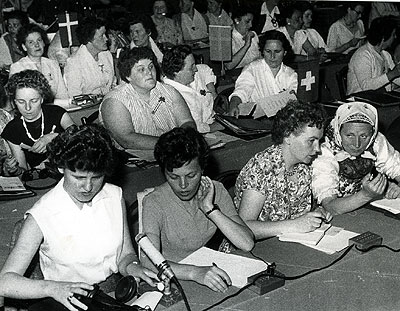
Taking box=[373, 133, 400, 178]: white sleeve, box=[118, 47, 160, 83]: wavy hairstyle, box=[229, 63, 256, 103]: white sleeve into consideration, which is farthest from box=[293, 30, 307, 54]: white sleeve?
box=[373, 133, 400, 178]: white sleeve

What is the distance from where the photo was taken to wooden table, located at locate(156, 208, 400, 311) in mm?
2252

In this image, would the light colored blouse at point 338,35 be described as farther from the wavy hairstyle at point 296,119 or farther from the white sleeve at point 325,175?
the wavy hairstyle at point 296,119

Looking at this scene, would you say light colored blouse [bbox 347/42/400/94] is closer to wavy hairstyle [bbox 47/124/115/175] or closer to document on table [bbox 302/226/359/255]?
document on table [bbox 302/226/359/255]

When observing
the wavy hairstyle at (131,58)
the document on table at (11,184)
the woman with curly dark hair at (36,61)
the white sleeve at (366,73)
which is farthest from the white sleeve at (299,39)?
the document on table at (11,184)

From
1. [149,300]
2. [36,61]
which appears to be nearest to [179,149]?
[149,300]

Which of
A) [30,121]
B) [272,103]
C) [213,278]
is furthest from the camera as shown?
[272,103]

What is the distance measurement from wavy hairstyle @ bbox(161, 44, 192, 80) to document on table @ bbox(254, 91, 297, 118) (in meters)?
0.63

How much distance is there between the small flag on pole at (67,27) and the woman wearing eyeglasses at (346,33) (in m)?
3.65

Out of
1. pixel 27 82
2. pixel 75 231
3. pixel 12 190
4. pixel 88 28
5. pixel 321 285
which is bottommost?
pixel 321 285

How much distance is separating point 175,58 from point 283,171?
1.93m

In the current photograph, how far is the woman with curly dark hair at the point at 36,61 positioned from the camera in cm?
550

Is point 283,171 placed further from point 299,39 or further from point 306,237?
point 299,39

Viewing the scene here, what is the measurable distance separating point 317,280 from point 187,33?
718 cm

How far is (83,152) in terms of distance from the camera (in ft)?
7.64
